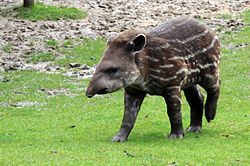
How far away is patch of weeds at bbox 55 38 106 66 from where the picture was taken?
22703 mm

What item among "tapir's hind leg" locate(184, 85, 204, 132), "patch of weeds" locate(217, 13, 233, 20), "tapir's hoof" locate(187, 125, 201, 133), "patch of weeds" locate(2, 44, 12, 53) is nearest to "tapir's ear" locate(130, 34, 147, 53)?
"tapir's hind leg" locate(184, 85, 204, 132)

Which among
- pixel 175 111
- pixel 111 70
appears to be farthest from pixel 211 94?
pixel 111 70

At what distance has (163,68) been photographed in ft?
39.9

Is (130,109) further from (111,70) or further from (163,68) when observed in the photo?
(111,70)

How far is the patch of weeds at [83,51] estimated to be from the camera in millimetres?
22703

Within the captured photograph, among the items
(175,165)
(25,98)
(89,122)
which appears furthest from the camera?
(25,98)

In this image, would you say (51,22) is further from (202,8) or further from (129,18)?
(202,8)

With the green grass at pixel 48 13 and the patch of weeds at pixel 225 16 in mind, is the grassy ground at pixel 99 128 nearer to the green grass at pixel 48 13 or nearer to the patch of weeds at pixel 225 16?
the green grass at pixel 48 13

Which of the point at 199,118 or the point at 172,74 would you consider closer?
the point at 172,74

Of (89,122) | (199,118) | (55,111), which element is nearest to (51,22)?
(55,111)

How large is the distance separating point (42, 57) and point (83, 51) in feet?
4.51

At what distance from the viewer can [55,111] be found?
16.4 metres

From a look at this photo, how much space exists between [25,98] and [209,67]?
20.6 feet

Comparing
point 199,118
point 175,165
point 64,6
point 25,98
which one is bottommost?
point 64,6
